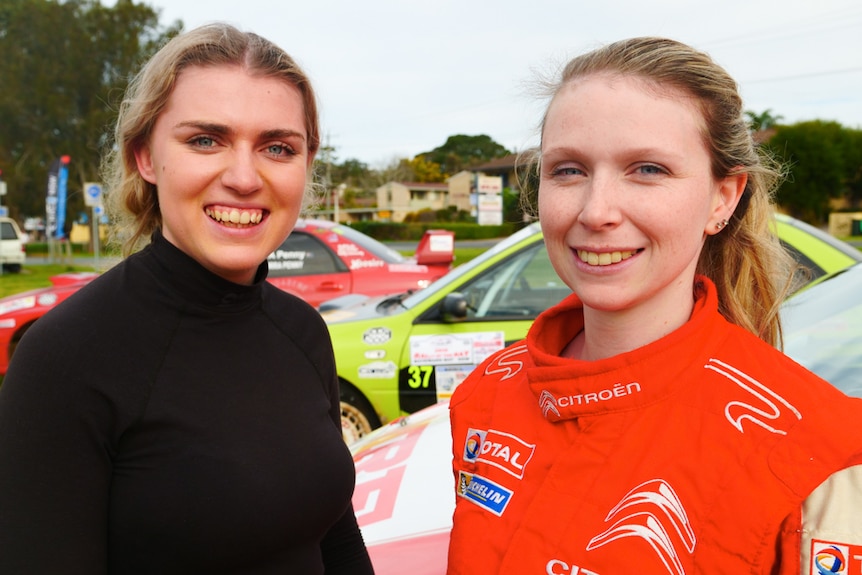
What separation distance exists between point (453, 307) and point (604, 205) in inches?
124

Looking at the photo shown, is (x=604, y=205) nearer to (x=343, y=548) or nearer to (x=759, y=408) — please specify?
(x=759, y=408)

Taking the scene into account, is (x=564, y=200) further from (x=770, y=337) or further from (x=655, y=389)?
(x=770, y=337)

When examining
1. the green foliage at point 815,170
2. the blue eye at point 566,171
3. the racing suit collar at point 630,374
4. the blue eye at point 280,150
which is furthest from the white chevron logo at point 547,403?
the green foliage at point 815,170

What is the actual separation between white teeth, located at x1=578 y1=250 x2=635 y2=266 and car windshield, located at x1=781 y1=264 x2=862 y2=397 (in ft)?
3.77

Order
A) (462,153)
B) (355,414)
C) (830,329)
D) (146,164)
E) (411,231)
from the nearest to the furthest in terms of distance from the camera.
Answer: (146,164) → (830,329) → (355,414) → (411,231) → (462,153)

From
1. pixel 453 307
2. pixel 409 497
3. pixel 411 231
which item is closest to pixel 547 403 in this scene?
pixel 409 497

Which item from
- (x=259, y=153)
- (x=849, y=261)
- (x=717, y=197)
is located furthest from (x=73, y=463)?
(x=849, y=261)

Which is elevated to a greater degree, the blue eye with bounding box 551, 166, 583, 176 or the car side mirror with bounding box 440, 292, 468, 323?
the blue eye with bounding box 551, 166, 583, 176

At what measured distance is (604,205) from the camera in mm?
1292

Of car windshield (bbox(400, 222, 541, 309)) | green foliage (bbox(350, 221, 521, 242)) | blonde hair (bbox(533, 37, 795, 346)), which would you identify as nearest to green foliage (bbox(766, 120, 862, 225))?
green foliage (bbox(350, 221, 521, 242))

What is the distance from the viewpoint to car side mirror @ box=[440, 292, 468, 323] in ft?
14.5

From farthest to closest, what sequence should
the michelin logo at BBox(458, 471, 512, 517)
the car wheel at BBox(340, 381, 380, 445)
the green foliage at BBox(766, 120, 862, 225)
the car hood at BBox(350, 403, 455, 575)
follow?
the green foliage at BBox(766, 120, 862, 225), the car wheel at BBox(340, 381, 380, 445), the car hood at BBox(350, 403, 455, 575), the michelin logo at BBox(458, 471, 512, 517)

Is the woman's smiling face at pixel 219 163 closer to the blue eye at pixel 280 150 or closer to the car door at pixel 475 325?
the blue eye at pixel 280 150

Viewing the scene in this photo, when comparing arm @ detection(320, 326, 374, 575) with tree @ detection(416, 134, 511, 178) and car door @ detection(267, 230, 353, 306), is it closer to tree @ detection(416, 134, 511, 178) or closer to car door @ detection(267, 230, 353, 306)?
car door @ detection(267, 230, 353, 306)
